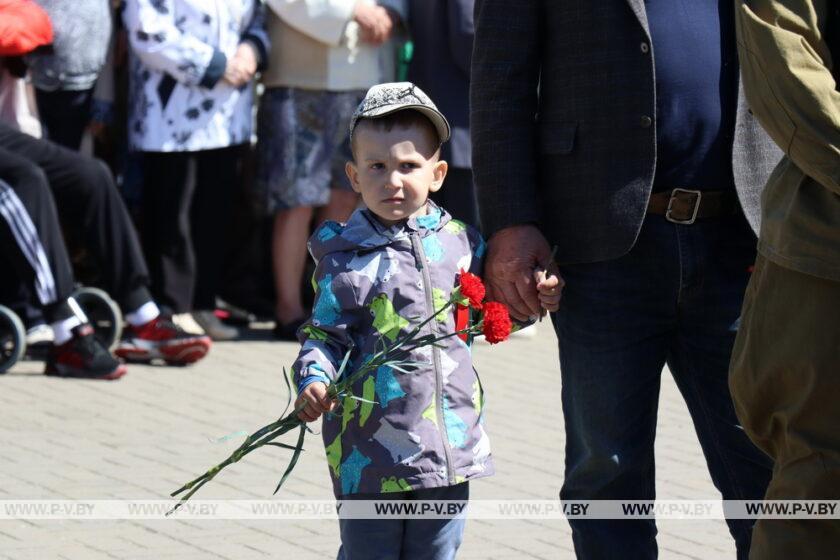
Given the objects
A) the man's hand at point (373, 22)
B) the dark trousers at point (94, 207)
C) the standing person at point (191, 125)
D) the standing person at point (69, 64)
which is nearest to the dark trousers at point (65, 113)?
the standing person at point (69, 64)

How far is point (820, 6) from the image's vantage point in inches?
127

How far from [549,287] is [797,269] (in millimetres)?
712

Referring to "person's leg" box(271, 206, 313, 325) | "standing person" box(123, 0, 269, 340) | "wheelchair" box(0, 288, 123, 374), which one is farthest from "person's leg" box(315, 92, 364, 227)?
"wheelchair" box(0, 288, 123, 374)

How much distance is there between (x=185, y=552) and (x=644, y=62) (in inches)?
80.2

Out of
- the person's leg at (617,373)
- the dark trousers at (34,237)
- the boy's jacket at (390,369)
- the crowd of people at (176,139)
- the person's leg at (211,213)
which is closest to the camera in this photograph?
the boy's jacket at (390,369)

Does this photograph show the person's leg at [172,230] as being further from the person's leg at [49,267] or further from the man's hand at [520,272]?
the man's hand at [520,272]

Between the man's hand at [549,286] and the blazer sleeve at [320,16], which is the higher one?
the man's hand at [549,286]

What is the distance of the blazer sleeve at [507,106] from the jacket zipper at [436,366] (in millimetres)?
199

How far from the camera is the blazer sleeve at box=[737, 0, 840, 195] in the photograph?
10.2 feet

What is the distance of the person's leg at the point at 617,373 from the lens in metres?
3.85

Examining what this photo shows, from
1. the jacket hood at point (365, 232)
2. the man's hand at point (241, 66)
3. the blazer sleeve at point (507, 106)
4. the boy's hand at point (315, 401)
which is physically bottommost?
the man's hand at point (241, 66)

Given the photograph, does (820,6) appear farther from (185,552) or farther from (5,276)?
(5,276)

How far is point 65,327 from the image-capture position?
23.5 ft

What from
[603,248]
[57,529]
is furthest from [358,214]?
[57,529]
